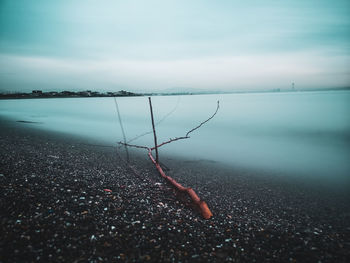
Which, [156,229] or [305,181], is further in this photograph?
[305,181]

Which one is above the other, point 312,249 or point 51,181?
point 51,181

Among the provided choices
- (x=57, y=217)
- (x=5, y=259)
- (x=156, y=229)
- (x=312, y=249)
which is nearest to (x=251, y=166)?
(x=312, y=249)

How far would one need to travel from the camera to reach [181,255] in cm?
322

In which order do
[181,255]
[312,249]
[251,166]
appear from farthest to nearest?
[251,166], [312,249], [181,255]

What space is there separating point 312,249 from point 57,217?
549 centimetres

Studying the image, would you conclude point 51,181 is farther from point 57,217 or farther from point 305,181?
point 305,181

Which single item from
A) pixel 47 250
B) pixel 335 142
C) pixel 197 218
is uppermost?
pixel 47 250

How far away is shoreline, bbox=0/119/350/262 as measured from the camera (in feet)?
10.4

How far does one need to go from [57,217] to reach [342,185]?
34.7ft

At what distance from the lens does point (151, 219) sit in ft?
13.5

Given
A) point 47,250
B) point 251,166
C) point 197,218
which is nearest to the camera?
point 47,250

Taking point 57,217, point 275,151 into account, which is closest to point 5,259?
point 57,217

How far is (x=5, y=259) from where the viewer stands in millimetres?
2697

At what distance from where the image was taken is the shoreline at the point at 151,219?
3.17m
